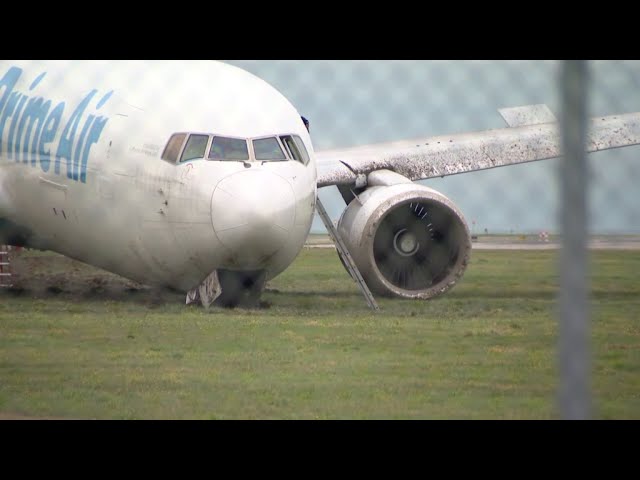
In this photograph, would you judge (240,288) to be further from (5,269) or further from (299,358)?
(5,269)

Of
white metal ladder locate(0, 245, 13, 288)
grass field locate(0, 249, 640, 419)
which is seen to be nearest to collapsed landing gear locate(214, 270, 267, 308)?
grass field locate(0, 249, 640, 419)

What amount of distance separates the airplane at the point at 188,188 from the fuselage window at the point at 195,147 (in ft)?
0.06

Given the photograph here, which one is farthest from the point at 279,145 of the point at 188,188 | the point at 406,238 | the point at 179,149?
the point at 406,238

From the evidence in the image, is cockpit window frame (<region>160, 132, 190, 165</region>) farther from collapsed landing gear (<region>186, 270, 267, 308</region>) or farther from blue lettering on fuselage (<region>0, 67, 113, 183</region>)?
collapsed landing gear (<region>186, 270, 267, 308</region>)

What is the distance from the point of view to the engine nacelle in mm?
19000

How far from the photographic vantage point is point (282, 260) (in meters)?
16.1

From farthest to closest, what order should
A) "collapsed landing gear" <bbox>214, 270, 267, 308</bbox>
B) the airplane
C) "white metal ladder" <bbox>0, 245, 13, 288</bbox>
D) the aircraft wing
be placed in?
"white metal ladder" <bbox>0, 245, 13, 288</bbox> < the aircraft wing < "collapsed landing gear" <bbox>214, 270, 267, 308</bbox> < the airplane

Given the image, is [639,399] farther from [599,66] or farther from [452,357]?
[599,66]

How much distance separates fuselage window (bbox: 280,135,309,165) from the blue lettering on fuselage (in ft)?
7.83

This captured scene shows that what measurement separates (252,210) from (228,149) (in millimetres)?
1073

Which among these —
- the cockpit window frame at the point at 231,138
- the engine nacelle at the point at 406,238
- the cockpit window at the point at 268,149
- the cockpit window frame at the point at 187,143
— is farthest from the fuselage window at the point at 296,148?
the engine nacelle at the point at 406,238

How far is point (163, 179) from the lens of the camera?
1548 cm
